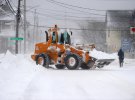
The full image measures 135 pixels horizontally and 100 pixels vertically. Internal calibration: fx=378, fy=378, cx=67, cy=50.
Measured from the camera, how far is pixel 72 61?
1033 inches

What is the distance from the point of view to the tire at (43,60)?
28062mm

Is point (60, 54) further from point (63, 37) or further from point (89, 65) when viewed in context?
point (89, 65)

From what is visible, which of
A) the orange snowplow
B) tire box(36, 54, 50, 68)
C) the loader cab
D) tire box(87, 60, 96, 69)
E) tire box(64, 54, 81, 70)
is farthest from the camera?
the loader cab

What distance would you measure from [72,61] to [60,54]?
5.62 feet

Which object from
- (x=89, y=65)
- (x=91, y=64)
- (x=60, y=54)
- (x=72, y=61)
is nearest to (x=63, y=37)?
(x=60, y=54)

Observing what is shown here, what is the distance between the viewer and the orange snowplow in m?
26.1

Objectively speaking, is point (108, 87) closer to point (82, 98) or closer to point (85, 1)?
point (82, 98)

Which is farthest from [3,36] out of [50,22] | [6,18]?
[50,22]

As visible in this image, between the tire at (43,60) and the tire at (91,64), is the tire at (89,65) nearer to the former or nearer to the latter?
the tire at (91,64)

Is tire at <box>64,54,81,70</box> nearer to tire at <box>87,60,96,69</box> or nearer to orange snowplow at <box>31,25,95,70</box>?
orange snowplow at <box>31,25,95,70</box>

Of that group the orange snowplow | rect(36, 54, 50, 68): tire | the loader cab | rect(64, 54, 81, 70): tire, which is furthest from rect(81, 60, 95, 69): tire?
rect(36, 54, 50, 68): tire

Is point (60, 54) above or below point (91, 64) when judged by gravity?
above

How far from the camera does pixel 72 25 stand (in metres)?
152

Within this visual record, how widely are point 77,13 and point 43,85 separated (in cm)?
9740
